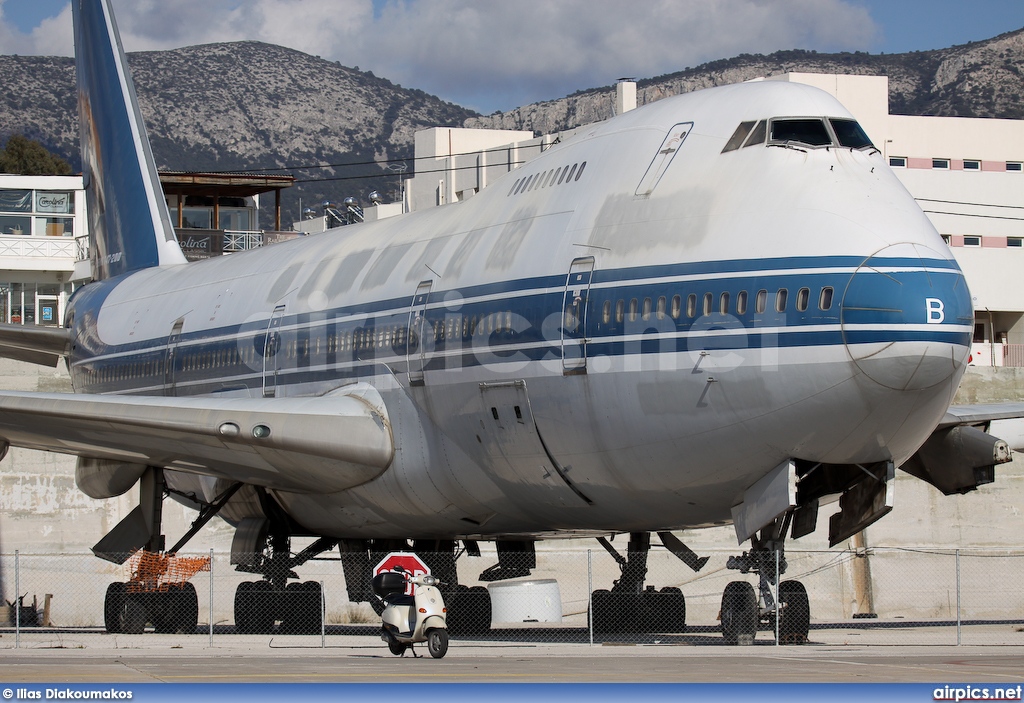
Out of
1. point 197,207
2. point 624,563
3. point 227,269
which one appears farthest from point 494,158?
point 624,563

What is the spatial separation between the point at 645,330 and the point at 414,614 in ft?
12.5

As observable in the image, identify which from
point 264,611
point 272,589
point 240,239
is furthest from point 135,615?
point 240,239

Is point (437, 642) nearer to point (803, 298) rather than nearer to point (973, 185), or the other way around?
→ point (803, 298)

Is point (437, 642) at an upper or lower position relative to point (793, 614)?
lower

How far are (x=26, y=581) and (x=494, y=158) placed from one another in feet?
141

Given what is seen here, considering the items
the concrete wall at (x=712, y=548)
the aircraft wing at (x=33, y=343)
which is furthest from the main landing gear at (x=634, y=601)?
the aircraft wing at (x=33, y=343)

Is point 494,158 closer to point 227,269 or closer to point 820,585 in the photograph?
point 820,585

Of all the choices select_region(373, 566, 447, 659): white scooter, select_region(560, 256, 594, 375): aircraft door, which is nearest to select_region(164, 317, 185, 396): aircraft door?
select_region(373, 566, 447, 659): white scooter

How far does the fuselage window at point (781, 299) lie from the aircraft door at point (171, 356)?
12.5 meters

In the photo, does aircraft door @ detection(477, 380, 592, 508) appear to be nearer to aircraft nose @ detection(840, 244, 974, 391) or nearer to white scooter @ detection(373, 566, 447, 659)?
white scooter @ detection(373, 566, 447, 659)

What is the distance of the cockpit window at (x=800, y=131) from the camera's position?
14625 millimetres

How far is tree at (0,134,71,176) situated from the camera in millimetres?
106375

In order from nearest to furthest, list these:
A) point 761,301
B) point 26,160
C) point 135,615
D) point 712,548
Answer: point 761,301 < point 135,615 < point 712,548 < point 26,160

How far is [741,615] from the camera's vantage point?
16062 mm
